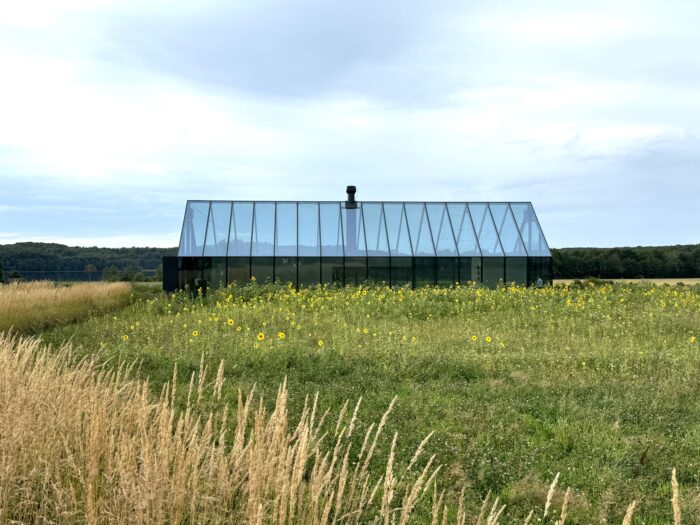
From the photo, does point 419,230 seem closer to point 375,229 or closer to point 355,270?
point 375,229

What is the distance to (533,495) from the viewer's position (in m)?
4.85

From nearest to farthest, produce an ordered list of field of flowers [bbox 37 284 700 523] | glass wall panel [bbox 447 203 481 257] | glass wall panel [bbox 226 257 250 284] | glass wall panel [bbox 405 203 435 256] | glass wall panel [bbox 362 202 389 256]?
field of flowers [bbox 37 284 700 523] → glass wall panel [bbox 226 257 250 284] → glass wall panel [bbox 362 202 389 256] → glass wall panel [bbox 405 203 435 256] → glass wall panel [bbox 447 203 481 257]

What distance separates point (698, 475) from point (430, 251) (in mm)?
17228

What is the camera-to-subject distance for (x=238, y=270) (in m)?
21.5

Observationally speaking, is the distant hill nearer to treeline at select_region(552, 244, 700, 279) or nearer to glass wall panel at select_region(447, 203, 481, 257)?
treeline at select_region(552, 244, 700, 279)

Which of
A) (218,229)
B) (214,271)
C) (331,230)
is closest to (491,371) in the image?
(214,271)

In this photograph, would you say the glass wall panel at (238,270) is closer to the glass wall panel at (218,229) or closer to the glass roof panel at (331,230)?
the glass wall panel at (218,229)

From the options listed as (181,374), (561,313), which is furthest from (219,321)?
(561,313)

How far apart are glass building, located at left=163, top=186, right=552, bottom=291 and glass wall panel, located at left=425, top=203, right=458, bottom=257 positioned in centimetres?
4

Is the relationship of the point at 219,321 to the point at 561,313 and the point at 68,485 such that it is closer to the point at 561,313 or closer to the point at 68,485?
the point at 561,313

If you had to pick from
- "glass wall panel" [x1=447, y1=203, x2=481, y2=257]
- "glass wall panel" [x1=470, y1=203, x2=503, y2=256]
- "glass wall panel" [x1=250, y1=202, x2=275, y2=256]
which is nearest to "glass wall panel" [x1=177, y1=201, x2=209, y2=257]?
"glass wall panel" [x1=250, y1=202, x2=275, y2=256]

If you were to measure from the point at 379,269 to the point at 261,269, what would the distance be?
405cm

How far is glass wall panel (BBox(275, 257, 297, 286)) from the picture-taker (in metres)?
21.6

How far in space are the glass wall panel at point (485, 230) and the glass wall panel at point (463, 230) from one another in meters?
0.19
